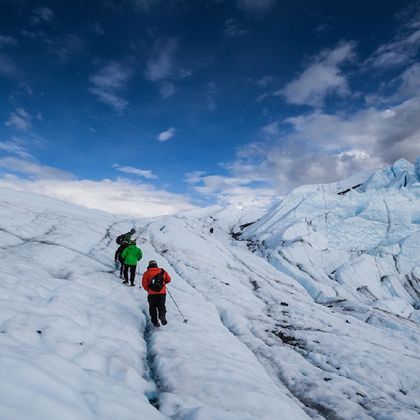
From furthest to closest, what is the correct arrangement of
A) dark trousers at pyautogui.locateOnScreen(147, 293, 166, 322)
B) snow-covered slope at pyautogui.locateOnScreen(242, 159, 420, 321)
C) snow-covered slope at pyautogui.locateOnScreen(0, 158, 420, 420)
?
snow-covered slope at pyautogui.locateOnScreen(242, 159, 420, 321) < dark trousers at pyautogui.locateOnScreen(147, 293, 166, 322) < snow-covered slope at pyautogui.locateOnScreen(0, 158, 420, 420)

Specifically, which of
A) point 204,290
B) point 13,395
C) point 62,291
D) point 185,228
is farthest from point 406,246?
point 13,395

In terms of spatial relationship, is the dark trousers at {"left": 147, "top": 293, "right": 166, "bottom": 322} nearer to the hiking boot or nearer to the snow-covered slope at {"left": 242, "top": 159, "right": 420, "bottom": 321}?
the hiking boot

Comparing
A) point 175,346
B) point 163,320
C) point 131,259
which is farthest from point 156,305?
point 131,259

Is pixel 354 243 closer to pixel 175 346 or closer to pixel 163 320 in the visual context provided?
pixel 163 320

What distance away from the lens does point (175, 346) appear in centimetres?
856

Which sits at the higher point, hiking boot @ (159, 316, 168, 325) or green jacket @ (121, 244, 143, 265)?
green jacket @ (121, 244, 143, 265)

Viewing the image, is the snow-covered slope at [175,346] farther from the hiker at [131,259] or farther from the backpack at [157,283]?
the backpack at [157,283]

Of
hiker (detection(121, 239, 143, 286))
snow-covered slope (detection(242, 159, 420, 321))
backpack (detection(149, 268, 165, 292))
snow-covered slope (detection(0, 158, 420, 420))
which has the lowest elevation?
snow-covered slope (detection(0, 158, 420, 420))

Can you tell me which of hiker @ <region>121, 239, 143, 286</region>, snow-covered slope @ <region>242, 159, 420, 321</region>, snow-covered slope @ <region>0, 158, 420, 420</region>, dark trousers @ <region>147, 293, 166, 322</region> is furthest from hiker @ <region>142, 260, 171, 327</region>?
snow-covered slope @ <region>242, 159, 420, 321</region>

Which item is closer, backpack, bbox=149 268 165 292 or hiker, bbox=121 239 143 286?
backpack, bbox=149 268 165 292

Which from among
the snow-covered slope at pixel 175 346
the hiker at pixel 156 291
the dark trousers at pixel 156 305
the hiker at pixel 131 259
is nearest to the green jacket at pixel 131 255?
the hiker at pixel 131 259

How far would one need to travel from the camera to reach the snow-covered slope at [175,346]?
482 centimetres

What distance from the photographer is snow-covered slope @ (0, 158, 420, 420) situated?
15.8 feet

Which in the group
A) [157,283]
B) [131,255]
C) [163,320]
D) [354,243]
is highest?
[354,243]
